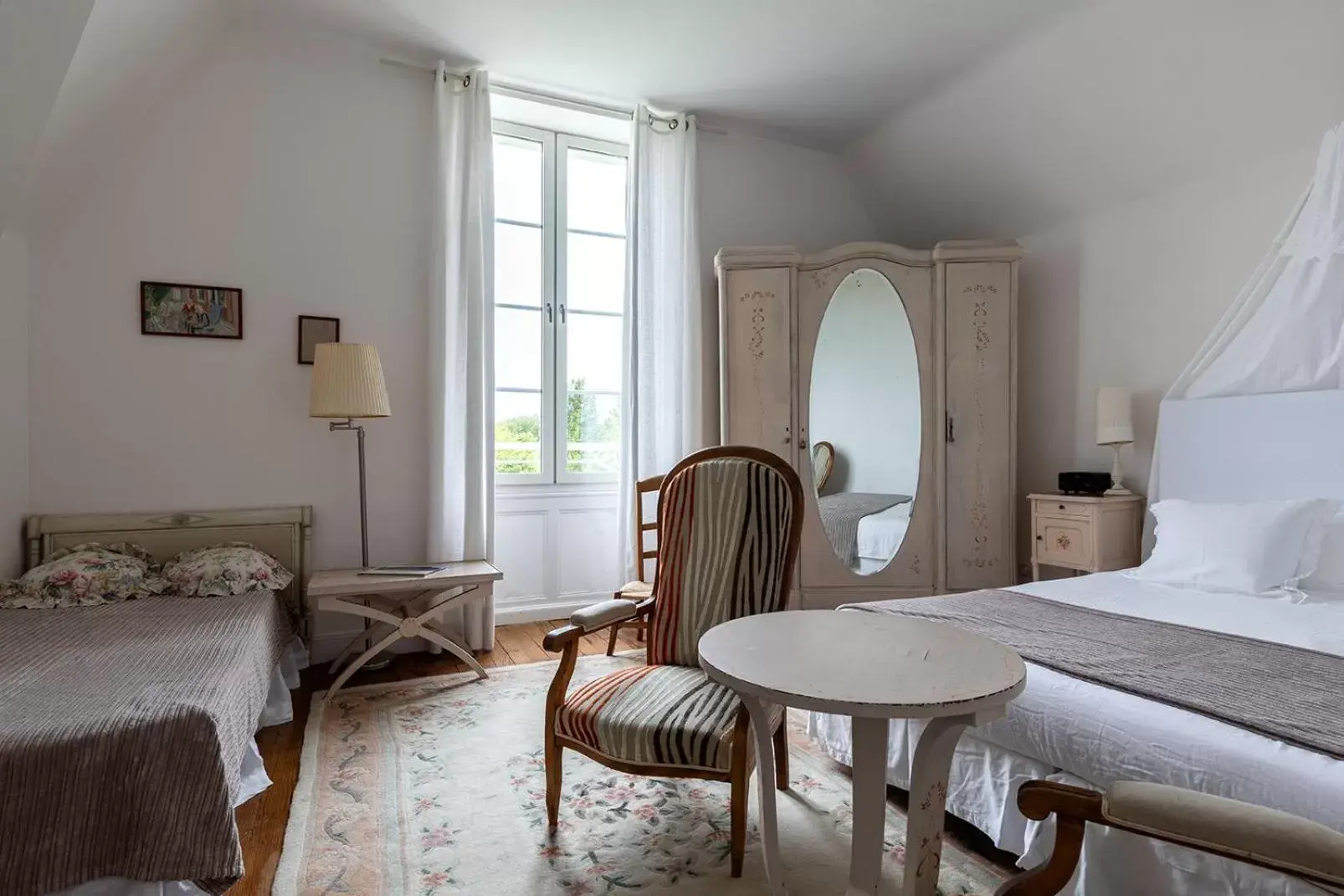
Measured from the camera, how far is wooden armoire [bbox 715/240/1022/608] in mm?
3934

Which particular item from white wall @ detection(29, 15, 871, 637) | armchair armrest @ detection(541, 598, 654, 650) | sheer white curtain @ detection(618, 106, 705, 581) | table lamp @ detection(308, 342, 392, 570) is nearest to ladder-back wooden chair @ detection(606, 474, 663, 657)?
sheer white curtain @ detection(618, 106, 705, 581)

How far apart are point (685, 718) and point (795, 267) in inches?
115

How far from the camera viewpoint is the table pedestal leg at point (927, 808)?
1.30m

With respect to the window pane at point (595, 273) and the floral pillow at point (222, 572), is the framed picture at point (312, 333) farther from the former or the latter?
the window pane at point (595, 273)

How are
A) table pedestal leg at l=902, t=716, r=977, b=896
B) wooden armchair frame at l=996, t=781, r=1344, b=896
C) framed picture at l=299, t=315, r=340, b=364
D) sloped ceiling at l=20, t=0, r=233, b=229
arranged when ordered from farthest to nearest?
framed picture at l=299, t=315, r=340, b=364, sloped ceiling at l=20, t=0, r=233, b=229, table pedestal leg at l=902, t=716, r=977, b=896, wooden armchair frame at l=996, t=781, r=1344, b=896

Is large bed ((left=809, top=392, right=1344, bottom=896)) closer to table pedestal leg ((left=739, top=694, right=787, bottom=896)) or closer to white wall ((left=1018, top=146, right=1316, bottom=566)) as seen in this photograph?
table pedestal leg ((left=739, top=694, right=787, bottom=896))

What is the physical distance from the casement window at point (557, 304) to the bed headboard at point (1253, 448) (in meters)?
2.82

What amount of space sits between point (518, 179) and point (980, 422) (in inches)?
116

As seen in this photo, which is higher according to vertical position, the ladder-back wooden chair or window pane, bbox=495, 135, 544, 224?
window pane, bbox=495, 135, 544, 224

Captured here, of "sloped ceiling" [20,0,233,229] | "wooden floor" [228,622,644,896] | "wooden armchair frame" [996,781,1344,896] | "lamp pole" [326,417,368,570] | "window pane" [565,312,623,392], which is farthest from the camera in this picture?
"window pane" [565,312,623,392]

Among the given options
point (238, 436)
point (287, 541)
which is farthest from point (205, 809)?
point (238, 436)

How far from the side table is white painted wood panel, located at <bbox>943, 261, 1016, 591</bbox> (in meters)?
2.52

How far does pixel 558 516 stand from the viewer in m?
4.15

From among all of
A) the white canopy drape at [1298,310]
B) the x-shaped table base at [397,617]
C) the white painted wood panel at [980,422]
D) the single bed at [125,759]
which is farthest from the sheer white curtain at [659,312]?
the white canopy drape at [1298,310]
